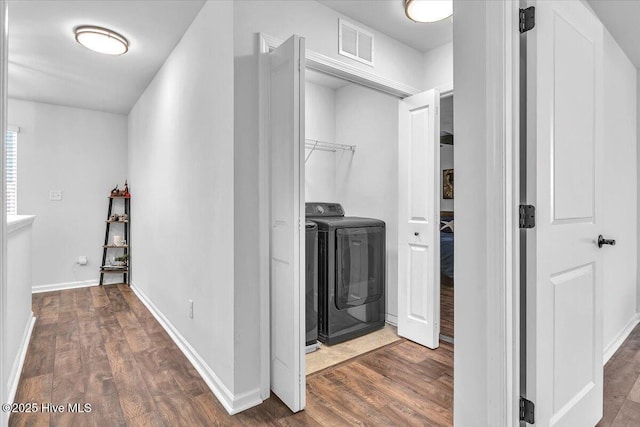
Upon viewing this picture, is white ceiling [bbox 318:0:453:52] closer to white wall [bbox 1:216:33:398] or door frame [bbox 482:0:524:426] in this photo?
door frame [bbox 482:0:524:426]

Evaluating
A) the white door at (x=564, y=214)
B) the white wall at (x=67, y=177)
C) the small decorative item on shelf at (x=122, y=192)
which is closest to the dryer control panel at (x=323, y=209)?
the white door at (x=564, y=214)

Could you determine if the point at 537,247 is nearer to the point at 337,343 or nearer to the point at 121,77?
the point at 337,343

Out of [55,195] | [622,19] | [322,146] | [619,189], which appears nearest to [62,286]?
[55,195]

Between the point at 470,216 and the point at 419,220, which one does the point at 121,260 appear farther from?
the point at 470,216

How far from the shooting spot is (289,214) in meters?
1.90

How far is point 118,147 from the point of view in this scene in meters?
5.11

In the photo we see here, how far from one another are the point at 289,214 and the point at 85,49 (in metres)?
2.59

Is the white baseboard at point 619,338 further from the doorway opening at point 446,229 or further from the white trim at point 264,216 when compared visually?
the white trim at point 264,216

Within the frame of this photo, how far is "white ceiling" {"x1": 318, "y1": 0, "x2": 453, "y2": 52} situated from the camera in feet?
7.63

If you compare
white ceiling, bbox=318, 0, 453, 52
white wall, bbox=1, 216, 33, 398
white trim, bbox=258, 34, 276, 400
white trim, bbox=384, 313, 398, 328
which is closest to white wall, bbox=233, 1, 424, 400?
white trim, bbox=258, 34, 276, 400

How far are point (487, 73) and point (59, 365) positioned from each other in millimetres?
3148

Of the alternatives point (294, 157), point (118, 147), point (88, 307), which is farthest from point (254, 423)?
point (118, 147)

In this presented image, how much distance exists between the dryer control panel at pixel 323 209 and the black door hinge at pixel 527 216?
228cm

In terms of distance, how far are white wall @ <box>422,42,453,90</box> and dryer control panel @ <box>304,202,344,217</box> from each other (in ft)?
4.73
